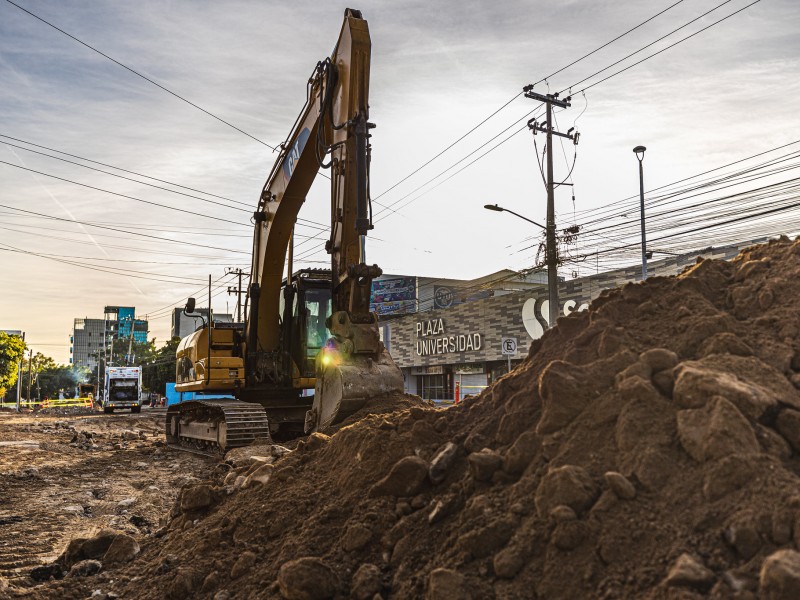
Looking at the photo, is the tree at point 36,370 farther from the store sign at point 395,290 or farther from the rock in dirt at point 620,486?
the rock in dirt at point 620,486

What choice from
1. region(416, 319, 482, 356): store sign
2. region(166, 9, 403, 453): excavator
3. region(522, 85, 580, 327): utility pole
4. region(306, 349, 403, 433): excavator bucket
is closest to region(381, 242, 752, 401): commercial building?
region(416, 319, 482, 356): store sign

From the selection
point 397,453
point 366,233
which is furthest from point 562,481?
point 366,233

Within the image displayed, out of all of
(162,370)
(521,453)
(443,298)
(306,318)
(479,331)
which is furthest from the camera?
(162,370)

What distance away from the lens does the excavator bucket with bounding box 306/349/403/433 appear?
7492mm

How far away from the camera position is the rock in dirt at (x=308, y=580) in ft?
10.5

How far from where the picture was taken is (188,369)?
13531 millimetres

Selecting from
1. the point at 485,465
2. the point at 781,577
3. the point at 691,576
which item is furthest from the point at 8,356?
the point at 781,577

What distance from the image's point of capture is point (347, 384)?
24.7 ft

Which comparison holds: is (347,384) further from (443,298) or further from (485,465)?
(443,298)

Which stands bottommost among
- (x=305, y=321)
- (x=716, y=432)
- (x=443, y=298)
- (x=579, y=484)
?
(x=579, y=484)

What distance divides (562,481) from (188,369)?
11.8 m

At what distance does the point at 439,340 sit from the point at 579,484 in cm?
3259

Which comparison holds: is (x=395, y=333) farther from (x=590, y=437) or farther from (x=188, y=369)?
(x=590, y=437)

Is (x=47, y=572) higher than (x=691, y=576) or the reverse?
the reverse
